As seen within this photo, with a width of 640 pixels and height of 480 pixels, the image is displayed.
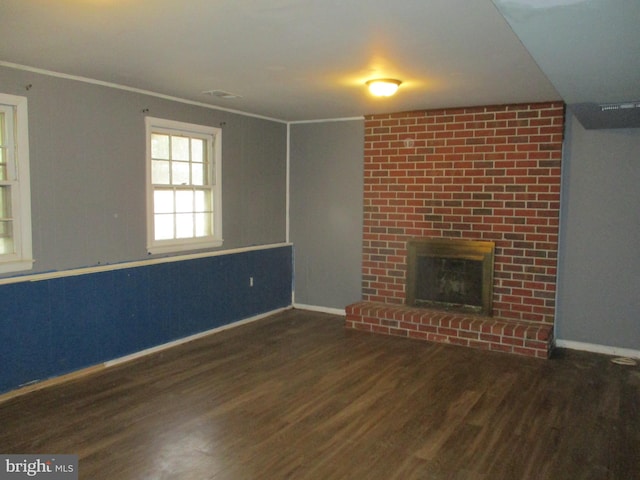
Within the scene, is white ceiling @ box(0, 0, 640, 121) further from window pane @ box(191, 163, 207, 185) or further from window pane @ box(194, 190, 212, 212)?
window pane @ box(194, 190, 212, 212)

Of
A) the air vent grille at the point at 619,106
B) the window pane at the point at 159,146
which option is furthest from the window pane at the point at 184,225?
the air vent grille at the point at 619,106

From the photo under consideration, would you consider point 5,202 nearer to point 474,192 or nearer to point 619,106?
point 474,192

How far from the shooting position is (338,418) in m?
3.53

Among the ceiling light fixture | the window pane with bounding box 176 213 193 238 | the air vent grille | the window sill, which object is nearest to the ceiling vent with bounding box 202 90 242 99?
the window pane with bounding box 176 213 193 238

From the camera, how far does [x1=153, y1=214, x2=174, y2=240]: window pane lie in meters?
5.06

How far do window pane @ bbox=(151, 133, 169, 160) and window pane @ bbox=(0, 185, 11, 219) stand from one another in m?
1.37

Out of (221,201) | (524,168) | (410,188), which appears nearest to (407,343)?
(410,188)

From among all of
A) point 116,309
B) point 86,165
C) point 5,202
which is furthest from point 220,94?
point 116,309

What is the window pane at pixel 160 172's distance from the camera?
498 centimetres

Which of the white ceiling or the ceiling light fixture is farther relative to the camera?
the ceiling light fixture

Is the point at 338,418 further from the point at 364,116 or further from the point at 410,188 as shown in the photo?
the point at 364,116

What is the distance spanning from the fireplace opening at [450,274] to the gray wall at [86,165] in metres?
2.74

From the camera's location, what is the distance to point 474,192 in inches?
219

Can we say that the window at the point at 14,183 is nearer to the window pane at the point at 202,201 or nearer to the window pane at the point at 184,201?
the window pane at the point at 184,201
